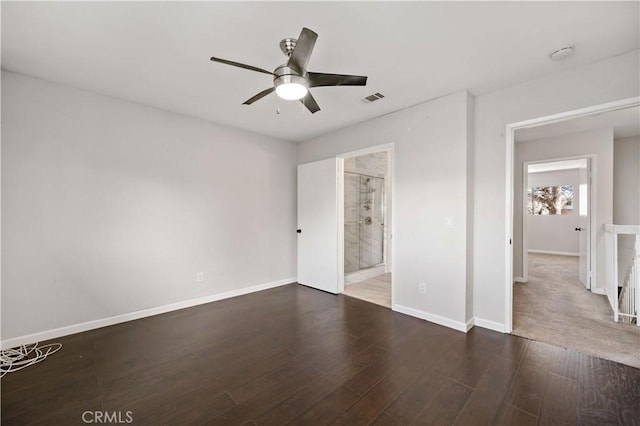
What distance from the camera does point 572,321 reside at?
304 centimetres

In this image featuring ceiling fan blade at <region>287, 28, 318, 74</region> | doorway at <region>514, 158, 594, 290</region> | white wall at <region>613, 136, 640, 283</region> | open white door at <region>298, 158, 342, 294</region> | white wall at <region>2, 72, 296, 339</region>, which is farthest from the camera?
doorway at <region>514, 158, 594, 290</region>

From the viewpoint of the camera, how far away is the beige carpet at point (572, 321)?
246 centimetres

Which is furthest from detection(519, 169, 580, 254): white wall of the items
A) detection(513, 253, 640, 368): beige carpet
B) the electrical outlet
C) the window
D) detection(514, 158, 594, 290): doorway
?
the electrical outlet

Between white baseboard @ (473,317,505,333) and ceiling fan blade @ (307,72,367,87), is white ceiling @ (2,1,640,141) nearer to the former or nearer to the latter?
ceiling fan blade @ (307,72,367,87)

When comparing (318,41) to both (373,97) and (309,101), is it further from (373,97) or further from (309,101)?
(373,97)

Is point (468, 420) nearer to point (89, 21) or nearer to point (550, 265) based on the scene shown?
point (89, 21)

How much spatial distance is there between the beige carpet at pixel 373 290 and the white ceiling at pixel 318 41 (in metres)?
2.79

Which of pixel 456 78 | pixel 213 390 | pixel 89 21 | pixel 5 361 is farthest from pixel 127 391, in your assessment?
pixel 456 78

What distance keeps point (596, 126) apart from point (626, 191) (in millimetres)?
1374

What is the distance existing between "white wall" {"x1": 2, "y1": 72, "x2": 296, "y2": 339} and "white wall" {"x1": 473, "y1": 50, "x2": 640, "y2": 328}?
10.5 feet

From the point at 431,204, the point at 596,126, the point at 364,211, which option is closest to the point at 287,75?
the point at 431,204

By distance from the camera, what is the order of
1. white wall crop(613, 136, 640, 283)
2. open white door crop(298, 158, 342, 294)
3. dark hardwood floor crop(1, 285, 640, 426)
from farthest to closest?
white wall crop(613, 136, 640, 283) → open white door crop(298, 158, 342, 294) → dark hardwood floor crop(1, 285, 640, 426)

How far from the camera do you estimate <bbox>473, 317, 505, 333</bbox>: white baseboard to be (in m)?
2.83

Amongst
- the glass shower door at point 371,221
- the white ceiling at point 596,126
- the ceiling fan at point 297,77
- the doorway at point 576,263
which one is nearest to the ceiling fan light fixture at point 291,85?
the ceiling fan at point 297,77
